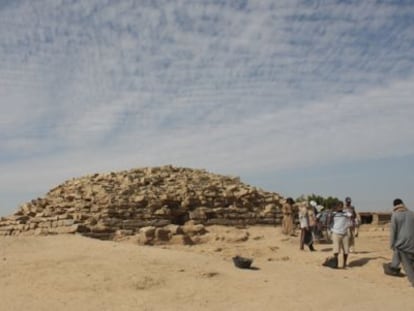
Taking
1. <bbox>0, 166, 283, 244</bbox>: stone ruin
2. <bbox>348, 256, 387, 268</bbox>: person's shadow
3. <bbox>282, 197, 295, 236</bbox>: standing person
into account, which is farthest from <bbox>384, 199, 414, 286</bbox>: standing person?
<bbox>0, 166, 283, 244</bbox>: stone ruin

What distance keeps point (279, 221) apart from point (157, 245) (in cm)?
598

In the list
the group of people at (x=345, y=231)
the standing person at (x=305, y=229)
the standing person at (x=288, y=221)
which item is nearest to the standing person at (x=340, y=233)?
the group of people at (x=345, y=231)

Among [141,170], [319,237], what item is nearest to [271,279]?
[319,237]

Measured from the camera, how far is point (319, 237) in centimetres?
1481

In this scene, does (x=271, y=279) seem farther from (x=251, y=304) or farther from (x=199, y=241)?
(x=199, y=241)

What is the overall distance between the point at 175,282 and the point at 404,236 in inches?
160

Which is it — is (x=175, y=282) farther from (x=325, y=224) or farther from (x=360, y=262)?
(x=325, y=224)

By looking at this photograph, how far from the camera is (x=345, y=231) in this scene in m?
11.0

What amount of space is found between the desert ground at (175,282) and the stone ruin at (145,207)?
2841mm

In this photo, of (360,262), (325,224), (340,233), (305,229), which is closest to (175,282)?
(340,233)

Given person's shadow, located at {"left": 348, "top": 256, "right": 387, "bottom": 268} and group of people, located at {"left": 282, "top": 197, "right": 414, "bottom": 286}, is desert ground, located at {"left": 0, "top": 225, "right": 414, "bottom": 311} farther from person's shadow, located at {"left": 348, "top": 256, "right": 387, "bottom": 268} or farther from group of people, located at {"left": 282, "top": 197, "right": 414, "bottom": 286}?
group of people, located at {"left": 282, "top": 197, "right": 414, "bottom": 286}

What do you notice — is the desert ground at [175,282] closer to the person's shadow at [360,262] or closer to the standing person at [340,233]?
the person's shadow at [360,262]

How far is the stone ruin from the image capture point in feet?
49.4

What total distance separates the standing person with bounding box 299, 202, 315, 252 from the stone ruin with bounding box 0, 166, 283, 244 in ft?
10.2
